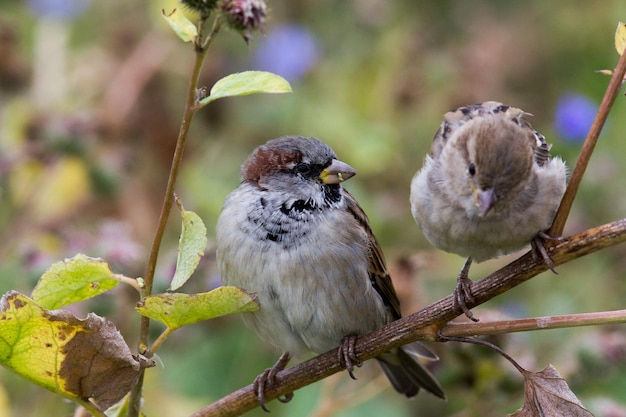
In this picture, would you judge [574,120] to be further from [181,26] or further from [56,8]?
[181,26]

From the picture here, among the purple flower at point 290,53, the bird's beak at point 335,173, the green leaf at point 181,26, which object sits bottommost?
the green leaf at point 181,26

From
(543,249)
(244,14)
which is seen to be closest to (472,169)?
(543,249)

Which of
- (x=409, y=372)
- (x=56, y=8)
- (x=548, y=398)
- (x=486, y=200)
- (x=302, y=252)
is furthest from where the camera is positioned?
(x=56, y=8)

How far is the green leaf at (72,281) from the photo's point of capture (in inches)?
52.0

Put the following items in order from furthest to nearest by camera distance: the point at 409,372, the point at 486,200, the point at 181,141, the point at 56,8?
the point at 56,8 < the point at 409,372 < the point at 486,200 < the point at 181,141

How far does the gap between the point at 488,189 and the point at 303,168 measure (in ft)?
1.96

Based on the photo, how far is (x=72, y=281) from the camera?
1.34 meters

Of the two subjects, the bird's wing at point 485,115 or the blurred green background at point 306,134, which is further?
the blurred green background at point 306,134

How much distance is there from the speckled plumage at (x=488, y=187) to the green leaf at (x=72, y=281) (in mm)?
698

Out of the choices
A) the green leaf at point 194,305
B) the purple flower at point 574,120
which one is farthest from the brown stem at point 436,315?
the purple flower at point 574,120

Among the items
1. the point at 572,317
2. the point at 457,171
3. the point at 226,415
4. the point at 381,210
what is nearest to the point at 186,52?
the point at 381,210

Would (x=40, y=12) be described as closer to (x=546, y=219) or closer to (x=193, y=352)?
(x=193, y=352)

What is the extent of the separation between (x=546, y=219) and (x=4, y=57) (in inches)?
88.4

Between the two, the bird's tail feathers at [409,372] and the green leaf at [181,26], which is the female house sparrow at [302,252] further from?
the green leaf at [181,26]
